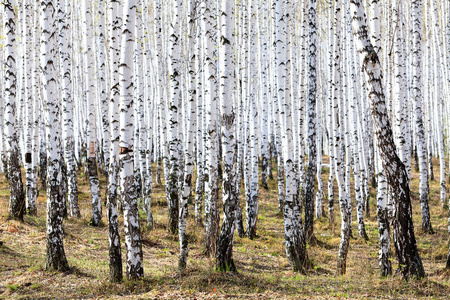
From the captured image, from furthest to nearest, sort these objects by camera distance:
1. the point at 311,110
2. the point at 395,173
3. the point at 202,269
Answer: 1. the point at 311,110
2. the point at 202,269
3. the point at 395,173

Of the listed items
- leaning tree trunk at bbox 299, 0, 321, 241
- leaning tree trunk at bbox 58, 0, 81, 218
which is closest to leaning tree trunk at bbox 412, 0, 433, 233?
leaning tree trunk at bbox 299, 0, 321, 241

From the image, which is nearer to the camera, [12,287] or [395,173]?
[395,173]

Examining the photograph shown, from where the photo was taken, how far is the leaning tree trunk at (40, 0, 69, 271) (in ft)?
22.5

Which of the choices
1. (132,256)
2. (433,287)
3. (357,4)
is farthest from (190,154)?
(433,287)

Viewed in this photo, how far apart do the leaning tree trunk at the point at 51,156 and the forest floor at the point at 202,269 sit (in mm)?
369

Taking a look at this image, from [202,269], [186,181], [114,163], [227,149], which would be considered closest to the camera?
[227,149]

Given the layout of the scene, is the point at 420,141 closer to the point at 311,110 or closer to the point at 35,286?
the point at 311,110

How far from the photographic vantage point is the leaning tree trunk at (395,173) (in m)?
5.93

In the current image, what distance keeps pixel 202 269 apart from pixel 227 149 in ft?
7.34

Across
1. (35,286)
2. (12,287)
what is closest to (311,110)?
(35,286)

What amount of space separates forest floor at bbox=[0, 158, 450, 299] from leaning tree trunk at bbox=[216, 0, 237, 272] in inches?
13.0

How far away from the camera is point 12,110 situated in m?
9.72

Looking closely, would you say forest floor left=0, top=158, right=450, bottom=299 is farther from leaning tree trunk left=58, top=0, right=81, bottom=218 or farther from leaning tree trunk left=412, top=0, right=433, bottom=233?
leaning tree trunk left=58, top=0, right=81, bottom=218

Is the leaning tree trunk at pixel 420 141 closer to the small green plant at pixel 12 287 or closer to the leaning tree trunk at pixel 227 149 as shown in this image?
the leaning tree trunk at pixel 227 149
